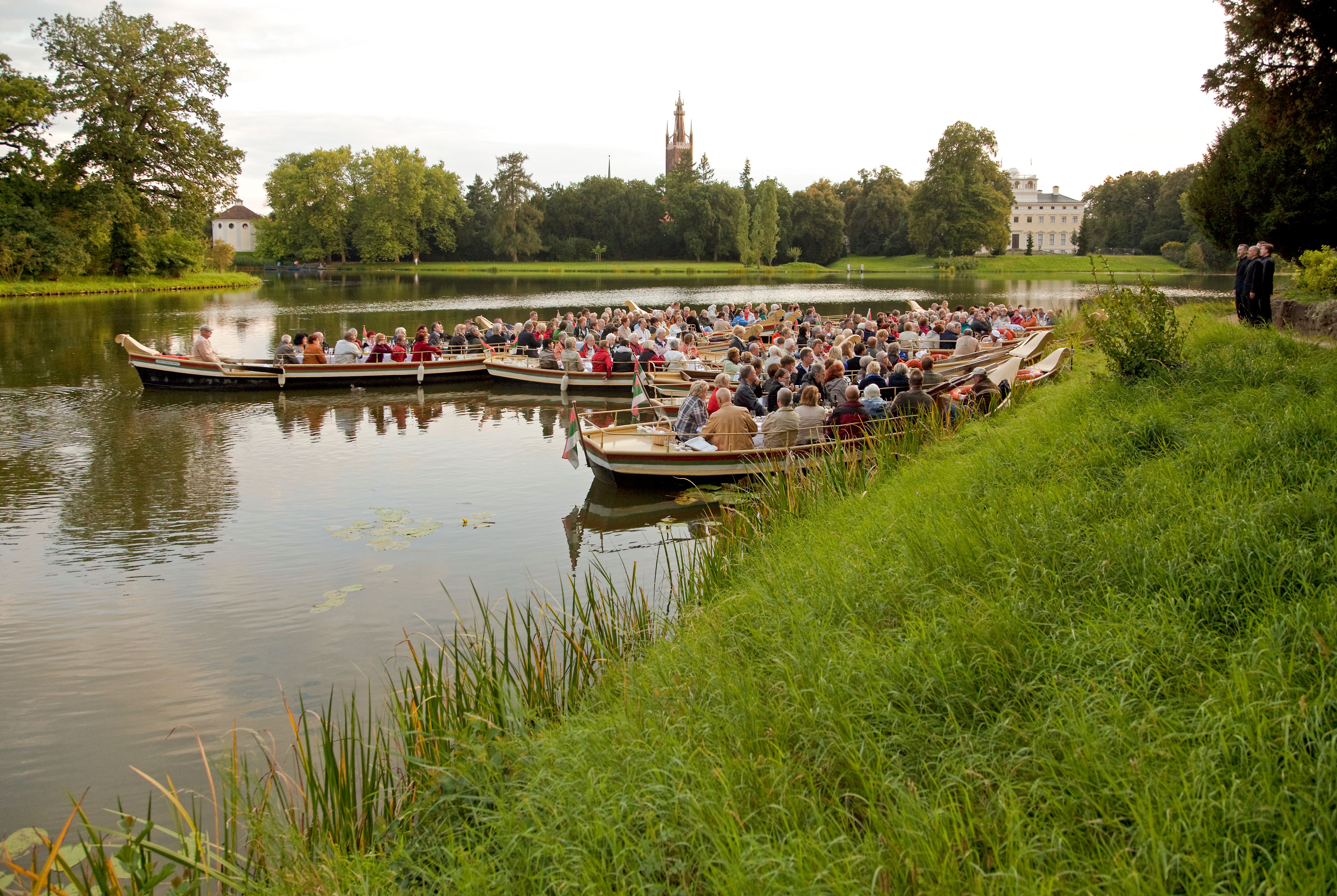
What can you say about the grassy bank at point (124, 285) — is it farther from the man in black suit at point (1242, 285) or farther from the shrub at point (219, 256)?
the man in black suit at point (1242, 285)

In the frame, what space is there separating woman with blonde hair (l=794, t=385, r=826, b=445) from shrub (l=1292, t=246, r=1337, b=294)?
8.43 metres

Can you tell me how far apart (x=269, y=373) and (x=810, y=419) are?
14.5 metres

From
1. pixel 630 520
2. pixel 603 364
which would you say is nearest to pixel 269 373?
pixel 603 364

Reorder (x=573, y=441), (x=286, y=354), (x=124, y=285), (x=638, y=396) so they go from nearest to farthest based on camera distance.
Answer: (x=573, y=441) → (x=638, y=396) → (x=286, y=354) → (x=124, y=285)

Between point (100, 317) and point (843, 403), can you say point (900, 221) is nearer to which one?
point (100, 317)

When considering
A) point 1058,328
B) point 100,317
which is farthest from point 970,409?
point 100,317

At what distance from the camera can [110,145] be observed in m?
48.8

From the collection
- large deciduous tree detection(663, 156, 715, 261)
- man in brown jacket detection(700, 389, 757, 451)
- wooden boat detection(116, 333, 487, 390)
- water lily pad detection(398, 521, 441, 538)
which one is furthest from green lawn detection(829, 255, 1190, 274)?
water lily pad detection(398, 521, 441, 538)

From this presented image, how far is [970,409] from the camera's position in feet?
37.9

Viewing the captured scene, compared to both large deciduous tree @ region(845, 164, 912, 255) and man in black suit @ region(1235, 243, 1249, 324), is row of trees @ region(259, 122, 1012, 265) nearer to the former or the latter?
large deciduous tree @ region(845, 164, 912, 255)

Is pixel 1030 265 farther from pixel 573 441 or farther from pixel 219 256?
pixel 573 441

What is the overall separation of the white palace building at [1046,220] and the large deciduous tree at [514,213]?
68950mm

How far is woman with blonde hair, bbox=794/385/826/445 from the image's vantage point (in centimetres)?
1138

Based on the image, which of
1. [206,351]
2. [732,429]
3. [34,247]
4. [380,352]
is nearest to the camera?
[732,429]
